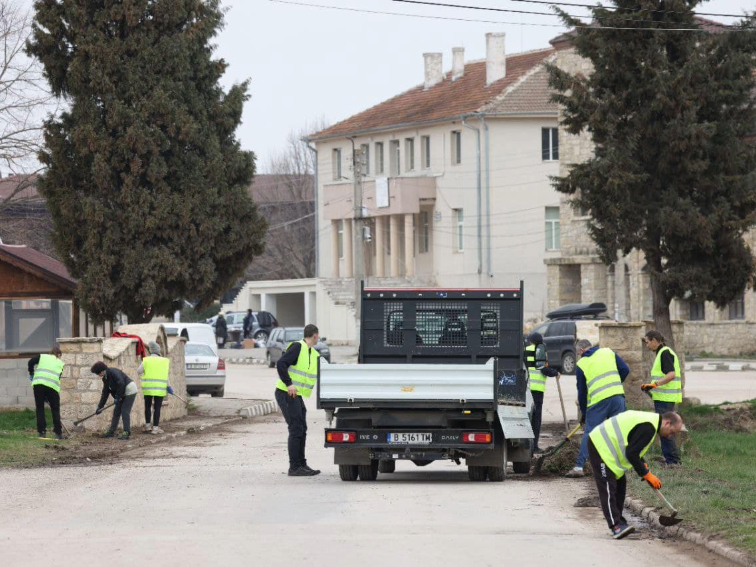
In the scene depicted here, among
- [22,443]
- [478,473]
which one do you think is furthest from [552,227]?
[478,473]

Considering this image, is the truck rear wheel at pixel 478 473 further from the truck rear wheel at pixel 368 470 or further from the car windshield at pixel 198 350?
the car windshield at pixel 198 350

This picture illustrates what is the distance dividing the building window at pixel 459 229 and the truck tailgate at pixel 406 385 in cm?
5017

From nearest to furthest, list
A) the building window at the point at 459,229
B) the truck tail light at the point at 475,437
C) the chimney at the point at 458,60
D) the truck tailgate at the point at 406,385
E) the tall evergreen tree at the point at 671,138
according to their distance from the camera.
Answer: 1. the truck tailgate at the point at 406,385
2. the truck tail light at the point at 475,437
3. the tall evergreen tree at the point at 671,138
4. the building window at the point at 459,229
5. the chimney at the point at 458,60

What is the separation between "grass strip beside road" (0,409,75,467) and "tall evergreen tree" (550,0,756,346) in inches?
393

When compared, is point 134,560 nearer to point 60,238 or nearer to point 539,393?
point 539,393

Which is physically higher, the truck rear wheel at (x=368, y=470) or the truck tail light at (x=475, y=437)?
the truck tail light at (x=475, y=437)

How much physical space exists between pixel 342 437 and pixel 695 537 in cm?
548

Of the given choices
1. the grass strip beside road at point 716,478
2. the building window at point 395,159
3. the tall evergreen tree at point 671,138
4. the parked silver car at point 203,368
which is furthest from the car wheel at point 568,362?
the building window at point 395,159

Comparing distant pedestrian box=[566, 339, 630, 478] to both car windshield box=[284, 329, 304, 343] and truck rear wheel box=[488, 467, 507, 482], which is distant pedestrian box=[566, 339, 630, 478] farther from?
car windshield box=[284, 329, 304, 343]

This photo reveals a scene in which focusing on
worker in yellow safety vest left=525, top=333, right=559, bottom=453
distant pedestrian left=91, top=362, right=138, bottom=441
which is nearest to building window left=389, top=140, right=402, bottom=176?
distant pedestrian left=91, top=362, right=138, bottom=441

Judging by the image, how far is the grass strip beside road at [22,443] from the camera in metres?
19.3

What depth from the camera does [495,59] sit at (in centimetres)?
6775

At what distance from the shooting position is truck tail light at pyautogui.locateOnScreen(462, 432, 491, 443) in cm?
1559

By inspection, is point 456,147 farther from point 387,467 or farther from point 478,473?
point 478,473
